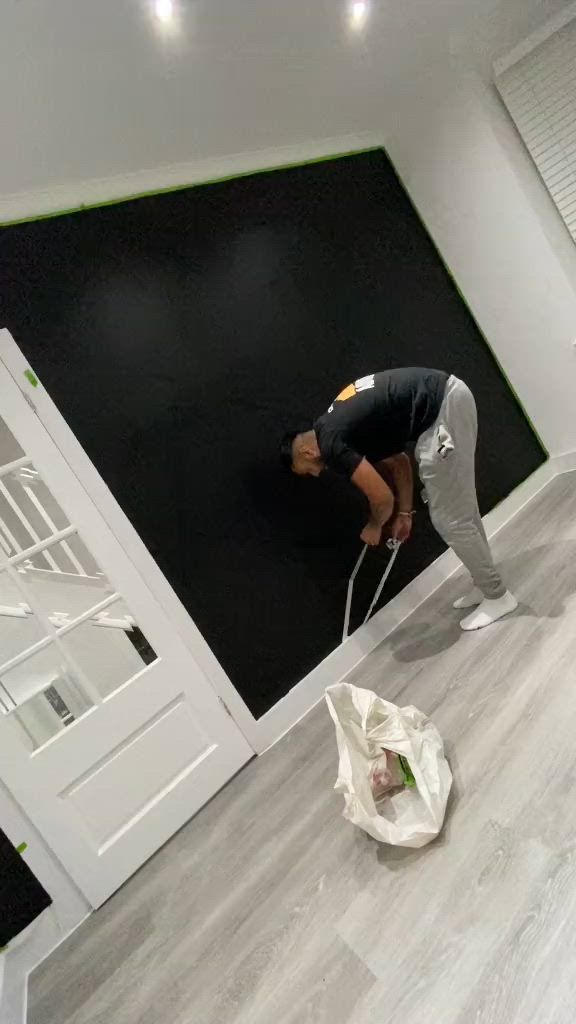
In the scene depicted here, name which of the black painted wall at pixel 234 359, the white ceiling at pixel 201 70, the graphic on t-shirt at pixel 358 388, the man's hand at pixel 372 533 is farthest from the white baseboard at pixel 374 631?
the white ceiling at pixel 201 70

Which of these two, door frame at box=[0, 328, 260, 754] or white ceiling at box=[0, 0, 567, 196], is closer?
white ceiling at box=[0, 0, 567, 196]

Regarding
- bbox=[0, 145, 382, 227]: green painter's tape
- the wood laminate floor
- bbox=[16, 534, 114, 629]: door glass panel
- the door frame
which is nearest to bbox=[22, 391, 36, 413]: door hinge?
the door frame

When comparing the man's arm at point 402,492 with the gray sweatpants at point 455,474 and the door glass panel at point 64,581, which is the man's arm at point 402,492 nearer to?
the gray sweatpants at point 455,474

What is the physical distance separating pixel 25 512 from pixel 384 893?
5.41ft

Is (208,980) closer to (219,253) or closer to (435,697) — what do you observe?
(435,697)

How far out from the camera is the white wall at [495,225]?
317 centimetres

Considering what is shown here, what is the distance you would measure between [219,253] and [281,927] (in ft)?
8.04

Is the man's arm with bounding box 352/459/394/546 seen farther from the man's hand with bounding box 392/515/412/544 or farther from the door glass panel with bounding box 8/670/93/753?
the door glass panel with bounding box 8/670/93/753

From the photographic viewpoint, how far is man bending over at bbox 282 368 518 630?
223 centimetres

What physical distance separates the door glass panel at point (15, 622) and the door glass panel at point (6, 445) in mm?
401

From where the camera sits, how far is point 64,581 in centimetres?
221

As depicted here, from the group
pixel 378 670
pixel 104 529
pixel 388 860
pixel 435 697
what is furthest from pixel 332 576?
pixel 388 860

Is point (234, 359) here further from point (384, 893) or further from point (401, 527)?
point (384, 893)

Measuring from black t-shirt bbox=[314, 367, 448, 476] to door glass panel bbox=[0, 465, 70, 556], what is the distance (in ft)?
3.33
